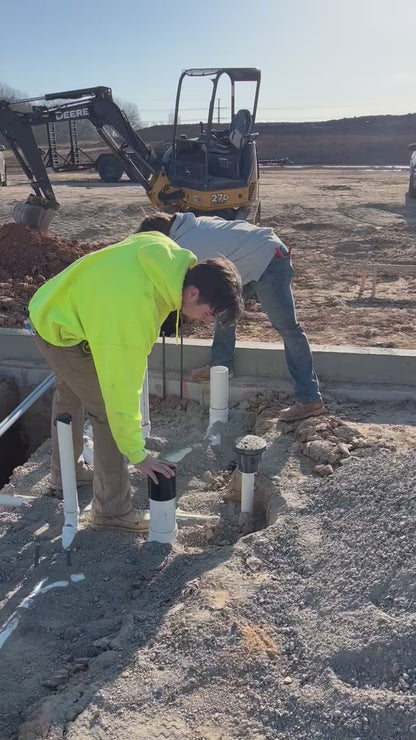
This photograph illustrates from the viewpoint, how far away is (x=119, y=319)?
2.64 metres

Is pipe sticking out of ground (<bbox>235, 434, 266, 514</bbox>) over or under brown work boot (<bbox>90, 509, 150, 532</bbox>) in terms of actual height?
over

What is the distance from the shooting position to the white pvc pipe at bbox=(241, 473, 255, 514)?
372 centimetres

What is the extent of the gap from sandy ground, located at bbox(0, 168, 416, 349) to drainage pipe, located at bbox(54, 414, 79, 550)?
3.09m

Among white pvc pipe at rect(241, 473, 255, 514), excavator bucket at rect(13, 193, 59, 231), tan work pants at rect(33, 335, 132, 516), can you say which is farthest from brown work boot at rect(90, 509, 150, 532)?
excavator bucket at rect(13, 193, 59, 231)

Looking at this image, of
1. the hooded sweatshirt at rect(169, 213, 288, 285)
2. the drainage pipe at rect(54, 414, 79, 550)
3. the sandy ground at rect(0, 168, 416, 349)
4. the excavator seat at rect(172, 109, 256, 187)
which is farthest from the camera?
the excavator seat at rect(172, 109, 256, 187)

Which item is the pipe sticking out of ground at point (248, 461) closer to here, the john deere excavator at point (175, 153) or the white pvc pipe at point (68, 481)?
the white pvc pipe at point (68, 481)

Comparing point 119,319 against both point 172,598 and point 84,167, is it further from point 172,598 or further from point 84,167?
point 84,167

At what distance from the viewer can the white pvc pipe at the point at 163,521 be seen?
11.0 feet

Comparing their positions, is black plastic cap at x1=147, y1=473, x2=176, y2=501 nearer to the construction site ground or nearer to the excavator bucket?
the construction site ground

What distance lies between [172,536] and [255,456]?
63 cm

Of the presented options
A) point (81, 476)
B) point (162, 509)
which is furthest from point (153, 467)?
point (81, 476)

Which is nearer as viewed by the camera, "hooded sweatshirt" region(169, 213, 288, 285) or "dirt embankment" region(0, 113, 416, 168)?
"hooded sweatshirt" region(169, 213, 288, 285)

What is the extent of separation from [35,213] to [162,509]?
6.54 meters

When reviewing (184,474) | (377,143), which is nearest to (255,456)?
(184,474)
